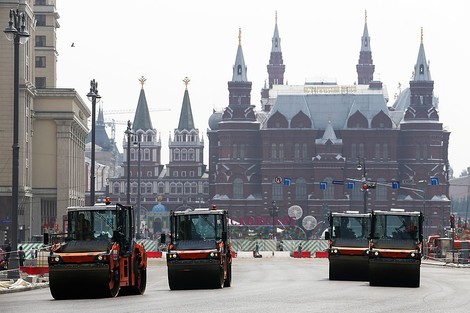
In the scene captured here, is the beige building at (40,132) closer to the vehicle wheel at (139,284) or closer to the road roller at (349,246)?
the road roller at (349,246)

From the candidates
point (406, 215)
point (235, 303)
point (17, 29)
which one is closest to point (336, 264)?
point (406, 215)

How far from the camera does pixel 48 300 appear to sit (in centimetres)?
3434

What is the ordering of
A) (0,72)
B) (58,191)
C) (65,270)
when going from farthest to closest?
1. (58,191)
2. (0,72)
3. (65,270)

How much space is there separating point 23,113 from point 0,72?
19.1 feet

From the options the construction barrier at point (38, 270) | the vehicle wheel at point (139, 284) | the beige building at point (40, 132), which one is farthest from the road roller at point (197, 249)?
the beige building at point (40, 132)

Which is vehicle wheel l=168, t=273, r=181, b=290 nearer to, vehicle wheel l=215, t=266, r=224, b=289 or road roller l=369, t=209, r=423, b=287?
vehicle wheel l=215, t=266, r=224, b=289

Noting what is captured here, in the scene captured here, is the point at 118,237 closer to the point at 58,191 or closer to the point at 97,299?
the point at 97,299

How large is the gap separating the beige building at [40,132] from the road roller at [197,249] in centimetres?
Result: 6952

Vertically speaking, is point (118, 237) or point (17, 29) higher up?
point (17, 29)

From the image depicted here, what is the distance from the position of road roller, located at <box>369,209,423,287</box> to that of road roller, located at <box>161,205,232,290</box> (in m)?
4.65

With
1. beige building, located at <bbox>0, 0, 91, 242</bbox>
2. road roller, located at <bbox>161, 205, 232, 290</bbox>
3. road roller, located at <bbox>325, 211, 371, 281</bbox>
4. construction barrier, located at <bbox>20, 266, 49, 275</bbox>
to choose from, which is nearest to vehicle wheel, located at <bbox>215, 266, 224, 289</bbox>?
road roller, located at <bbox>161, 205, 232, 290</bbox>

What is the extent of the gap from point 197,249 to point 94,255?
597 cm

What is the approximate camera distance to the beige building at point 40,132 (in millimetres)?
116188

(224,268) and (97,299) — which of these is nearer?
(97,299)
